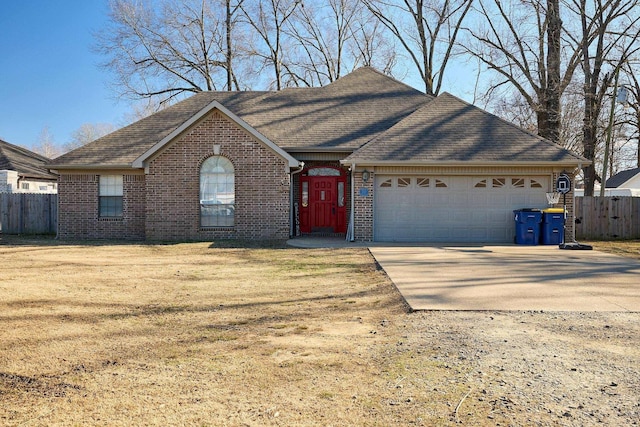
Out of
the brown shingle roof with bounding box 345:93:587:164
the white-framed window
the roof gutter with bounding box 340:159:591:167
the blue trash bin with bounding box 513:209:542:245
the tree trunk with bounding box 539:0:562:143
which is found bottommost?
the blue trash bin with bounding box 513:209:542:245

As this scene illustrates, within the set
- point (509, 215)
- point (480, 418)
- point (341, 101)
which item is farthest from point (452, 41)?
point (480, 418)

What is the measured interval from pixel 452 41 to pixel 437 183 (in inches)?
684

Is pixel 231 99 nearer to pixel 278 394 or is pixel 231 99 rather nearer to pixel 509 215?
pixel 509 215

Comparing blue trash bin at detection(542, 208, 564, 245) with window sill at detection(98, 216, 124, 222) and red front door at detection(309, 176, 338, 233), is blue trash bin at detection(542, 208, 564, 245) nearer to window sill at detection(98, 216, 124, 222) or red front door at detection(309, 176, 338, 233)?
red front door at detection(309, 176, 338, 233)

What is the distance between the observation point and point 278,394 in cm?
363

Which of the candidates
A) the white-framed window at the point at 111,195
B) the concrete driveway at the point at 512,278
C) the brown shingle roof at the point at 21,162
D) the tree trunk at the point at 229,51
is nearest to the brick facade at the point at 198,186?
the white-framed window at the point at 111,195

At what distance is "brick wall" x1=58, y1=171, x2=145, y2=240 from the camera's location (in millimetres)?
16906

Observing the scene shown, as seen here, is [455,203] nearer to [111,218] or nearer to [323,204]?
[323,204]

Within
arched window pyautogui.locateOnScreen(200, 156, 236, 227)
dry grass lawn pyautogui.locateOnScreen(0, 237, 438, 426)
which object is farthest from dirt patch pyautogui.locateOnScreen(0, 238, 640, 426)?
arched window pyautogui.locateOnScreen(200, 156, 236, 227)

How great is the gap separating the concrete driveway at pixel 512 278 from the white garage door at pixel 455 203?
226cm

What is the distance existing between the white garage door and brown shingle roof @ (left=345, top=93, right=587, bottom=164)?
748mm

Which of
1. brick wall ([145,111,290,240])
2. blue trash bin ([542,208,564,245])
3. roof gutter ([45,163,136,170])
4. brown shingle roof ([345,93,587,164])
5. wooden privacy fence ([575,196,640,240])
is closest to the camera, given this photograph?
blue trash bin ([542,208,564,245])

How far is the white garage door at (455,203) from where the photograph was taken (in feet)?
50.2

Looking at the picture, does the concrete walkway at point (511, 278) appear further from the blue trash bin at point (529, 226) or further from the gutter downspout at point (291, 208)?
the gutter downspout at point (291, 208)
